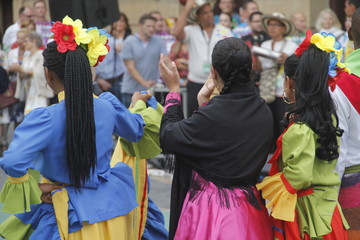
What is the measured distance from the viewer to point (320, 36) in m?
4.05

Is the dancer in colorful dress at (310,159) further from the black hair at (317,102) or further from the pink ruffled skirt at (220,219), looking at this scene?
the pink ruffled skirt at (220,219)

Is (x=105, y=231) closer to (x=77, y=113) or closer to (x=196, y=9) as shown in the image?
(x=77, y=113)

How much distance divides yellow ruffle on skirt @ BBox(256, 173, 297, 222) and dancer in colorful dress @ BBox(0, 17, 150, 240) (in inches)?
28.4

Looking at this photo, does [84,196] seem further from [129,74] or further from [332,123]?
[129,74]

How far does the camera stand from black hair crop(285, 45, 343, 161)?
3914 millimetres

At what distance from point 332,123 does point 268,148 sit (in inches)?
14.2

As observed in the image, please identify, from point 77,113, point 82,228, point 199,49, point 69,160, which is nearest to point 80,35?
point 77,113

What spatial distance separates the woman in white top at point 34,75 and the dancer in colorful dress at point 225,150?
619 centimetres

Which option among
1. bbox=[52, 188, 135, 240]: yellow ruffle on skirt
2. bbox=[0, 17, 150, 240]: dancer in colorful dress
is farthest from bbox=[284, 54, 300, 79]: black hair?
bbox=[52, 188, 135, 240]: yellow ruffle on skirt

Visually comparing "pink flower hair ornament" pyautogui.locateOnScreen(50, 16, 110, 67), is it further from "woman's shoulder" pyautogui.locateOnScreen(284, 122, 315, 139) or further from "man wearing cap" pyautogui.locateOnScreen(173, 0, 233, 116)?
"man wearing cap" pyautogui.locateOnScreen(173, 0, 233, 116)

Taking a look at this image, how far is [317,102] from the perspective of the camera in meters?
3.97

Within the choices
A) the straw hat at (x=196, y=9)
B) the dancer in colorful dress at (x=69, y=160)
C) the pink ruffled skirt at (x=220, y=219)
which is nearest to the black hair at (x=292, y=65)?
the pink ruffled skirt at (x=220, y=219)

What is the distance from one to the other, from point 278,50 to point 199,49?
3.21 ft

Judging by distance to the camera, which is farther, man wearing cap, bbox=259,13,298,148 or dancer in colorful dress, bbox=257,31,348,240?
man wearing cap, bbox=259,13,298,148
